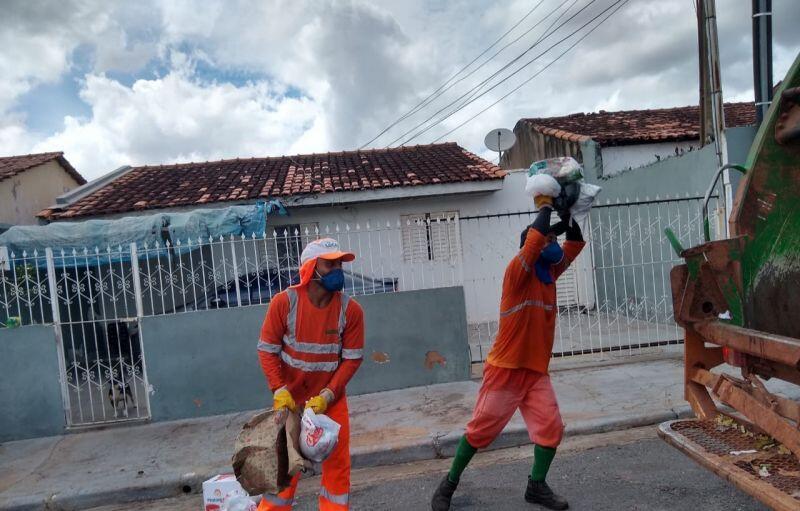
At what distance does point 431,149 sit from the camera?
13688mm

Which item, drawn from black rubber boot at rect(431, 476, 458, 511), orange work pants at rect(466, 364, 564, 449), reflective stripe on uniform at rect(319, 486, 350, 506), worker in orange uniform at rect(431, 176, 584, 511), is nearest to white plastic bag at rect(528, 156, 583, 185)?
worker in orange uniform at rect(431, 176, 584, 511)

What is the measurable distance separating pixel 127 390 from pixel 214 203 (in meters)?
4.42

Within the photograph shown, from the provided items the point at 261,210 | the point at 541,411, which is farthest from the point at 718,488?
the point at 261,210

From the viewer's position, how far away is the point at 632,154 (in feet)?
39.0

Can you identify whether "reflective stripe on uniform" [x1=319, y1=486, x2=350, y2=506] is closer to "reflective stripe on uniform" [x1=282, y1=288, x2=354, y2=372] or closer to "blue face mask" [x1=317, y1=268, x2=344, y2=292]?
"reflective stripe on uniform" [x1=282, y1=288, x2=354, y2=372]

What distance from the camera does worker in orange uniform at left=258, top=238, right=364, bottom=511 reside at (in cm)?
304

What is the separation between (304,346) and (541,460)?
156 centimetres

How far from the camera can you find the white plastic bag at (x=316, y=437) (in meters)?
2.75

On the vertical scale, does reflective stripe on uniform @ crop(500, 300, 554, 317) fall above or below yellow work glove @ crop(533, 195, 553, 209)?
below

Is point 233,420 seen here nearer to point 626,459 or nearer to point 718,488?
point 626,459

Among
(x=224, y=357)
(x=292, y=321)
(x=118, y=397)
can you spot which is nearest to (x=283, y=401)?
(x=292, y=321)

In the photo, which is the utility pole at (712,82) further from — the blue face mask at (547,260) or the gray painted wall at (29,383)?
the gray painted wall at (29,383)

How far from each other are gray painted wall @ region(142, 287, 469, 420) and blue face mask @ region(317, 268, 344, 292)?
338 cm

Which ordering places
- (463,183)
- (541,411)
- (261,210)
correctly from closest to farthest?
(541,411)
(261,210)
(463,183)
